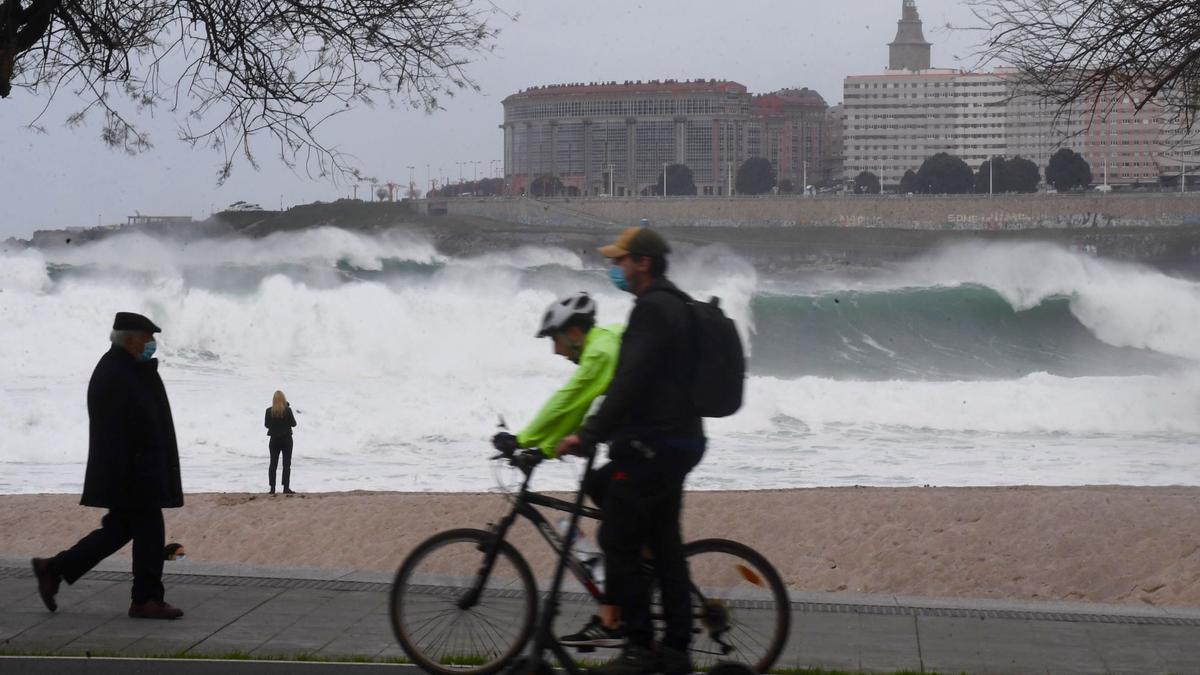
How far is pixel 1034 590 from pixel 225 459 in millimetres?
14523

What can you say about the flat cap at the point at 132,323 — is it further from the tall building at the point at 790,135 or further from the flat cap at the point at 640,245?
the tall building at the point at 790,135

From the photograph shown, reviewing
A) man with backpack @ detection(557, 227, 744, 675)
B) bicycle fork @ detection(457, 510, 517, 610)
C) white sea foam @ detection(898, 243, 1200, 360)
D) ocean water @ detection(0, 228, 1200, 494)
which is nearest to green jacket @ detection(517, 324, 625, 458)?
man with backpack @ detection(557, 227, 744, 675)

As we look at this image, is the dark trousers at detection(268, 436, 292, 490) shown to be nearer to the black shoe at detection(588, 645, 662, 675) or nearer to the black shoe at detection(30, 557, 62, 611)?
the black shoe at detection(30, 557, 62, 611)

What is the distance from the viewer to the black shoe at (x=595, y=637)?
4.86 meters

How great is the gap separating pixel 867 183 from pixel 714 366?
105 m

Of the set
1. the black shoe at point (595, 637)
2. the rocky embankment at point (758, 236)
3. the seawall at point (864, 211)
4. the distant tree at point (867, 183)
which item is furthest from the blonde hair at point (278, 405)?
the distant tree at point (867, 183)

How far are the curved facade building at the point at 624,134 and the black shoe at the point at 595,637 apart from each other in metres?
97.5

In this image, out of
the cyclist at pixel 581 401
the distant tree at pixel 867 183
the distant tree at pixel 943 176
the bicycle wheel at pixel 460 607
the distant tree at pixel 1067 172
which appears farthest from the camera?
the distant tree at pixel 867 183

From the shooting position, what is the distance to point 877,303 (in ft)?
171

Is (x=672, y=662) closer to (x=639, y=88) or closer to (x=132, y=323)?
(x=132, y=323)

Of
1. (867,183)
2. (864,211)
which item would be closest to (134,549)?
(864,211)

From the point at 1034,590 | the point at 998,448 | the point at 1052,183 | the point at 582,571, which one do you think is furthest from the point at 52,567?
the point at 1052,183

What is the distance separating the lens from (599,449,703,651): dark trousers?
15.5ft

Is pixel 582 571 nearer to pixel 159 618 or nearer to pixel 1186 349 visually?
pixel 159 618
